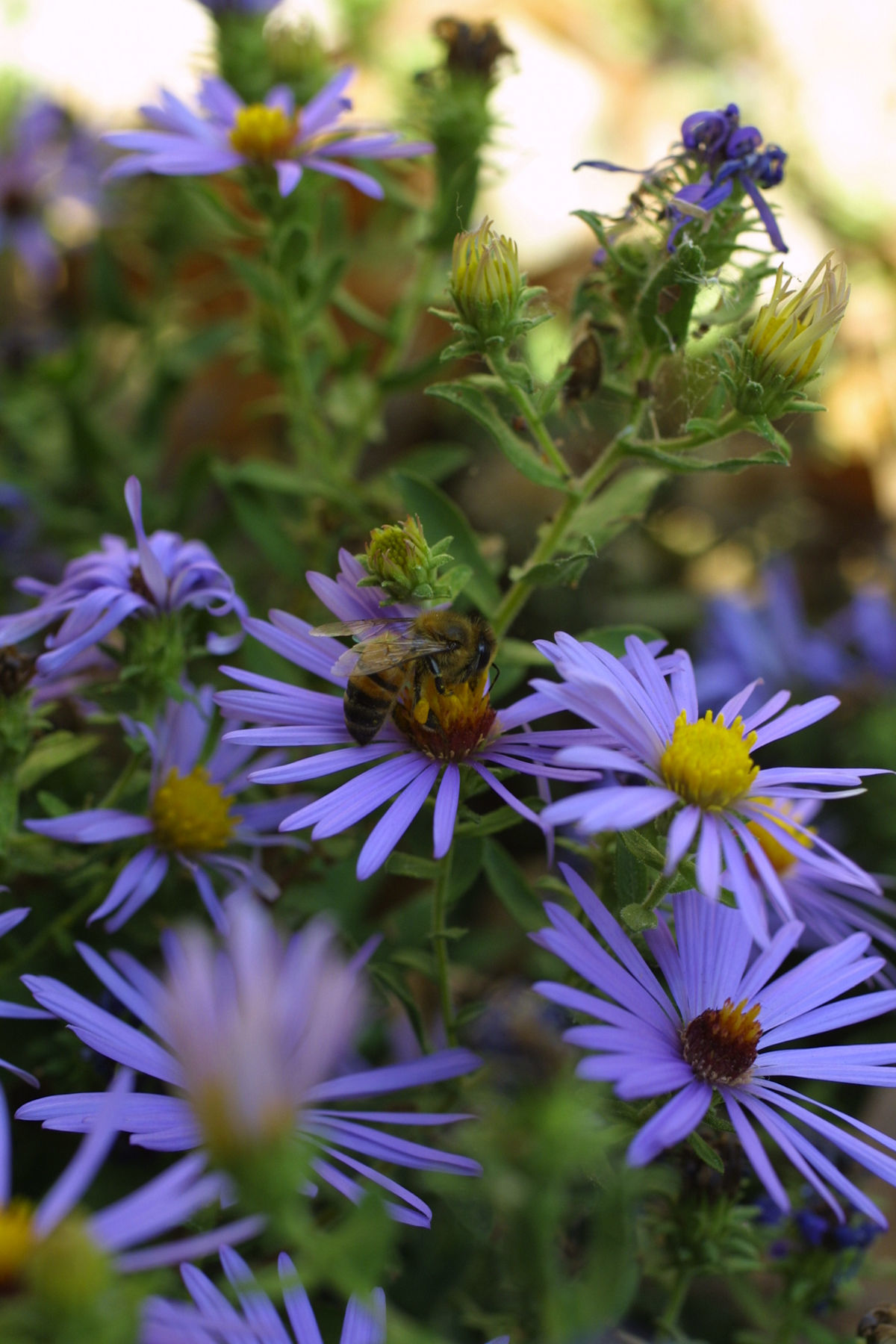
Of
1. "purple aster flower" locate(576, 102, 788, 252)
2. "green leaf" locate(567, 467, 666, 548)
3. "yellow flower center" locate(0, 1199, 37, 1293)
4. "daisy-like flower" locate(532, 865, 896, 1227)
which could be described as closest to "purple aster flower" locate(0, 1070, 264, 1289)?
"yellow flower center" locate(0, 1199, 37, 1293)

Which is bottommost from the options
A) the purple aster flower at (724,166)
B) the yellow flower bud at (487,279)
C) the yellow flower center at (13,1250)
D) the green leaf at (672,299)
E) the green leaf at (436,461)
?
the yellow flower center at (13,1250)

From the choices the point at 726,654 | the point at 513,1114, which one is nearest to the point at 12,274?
the point at 726,654

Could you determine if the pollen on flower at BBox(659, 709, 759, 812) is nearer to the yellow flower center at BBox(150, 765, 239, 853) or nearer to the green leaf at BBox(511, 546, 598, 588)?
the green leaf at BBox(511, 546, 598, 588)

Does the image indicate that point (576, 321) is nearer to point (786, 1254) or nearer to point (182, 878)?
point (182, 878)

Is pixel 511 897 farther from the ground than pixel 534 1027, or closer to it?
farther from the ground

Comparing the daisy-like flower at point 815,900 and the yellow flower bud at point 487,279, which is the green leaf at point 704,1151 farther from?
the yellow flower bud at point 487,279

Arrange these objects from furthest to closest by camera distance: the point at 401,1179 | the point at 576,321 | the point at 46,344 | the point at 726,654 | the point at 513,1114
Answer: the point at 46,344, the point at 726,654, the point at 576,321, the point at 401,1179, the point at 513,1114

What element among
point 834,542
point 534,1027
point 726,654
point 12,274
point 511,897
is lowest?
point 534,1027

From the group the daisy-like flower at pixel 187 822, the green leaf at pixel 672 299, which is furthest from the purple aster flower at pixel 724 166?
the daisy-like flower at pixel 187 822
